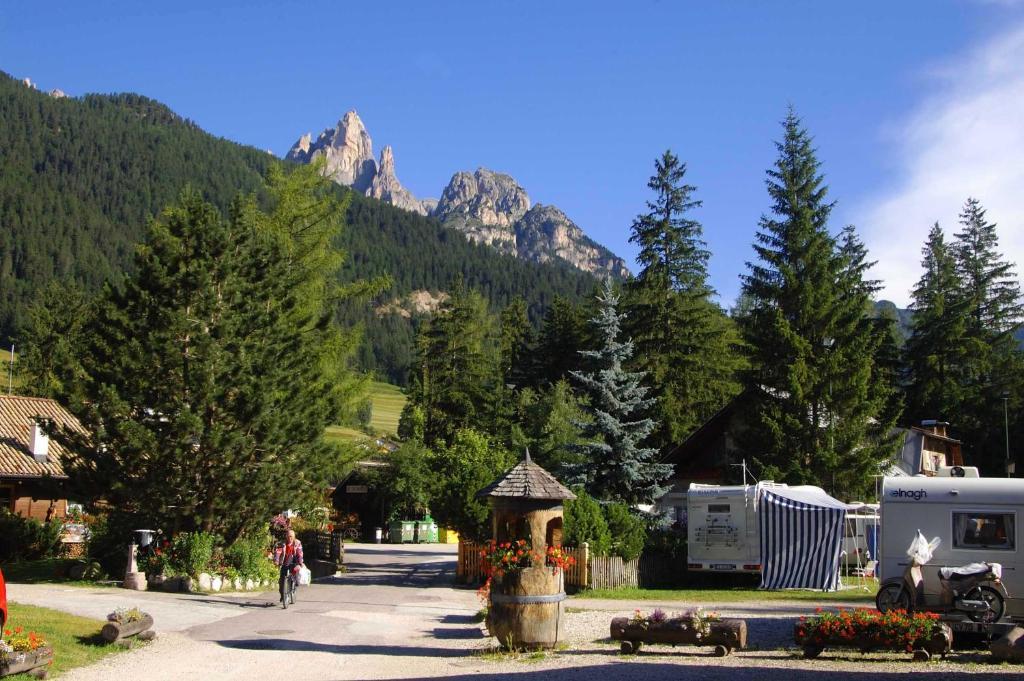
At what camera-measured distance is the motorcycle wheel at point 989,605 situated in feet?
46.0

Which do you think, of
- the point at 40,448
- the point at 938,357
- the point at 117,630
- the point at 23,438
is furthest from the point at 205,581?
the point at 938,357

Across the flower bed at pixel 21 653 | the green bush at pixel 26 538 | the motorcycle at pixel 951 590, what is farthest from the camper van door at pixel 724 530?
the green bush at pixel 26 538

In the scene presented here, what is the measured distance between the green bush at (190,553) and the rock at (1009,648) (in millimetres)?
16694

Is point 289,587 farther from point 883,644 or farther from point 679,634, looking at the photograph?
point 883,644

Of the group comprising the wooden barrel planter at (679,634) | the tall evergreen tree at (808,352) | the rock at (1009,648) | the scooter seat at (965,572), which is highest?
the tall evergreen tree at (808,352)

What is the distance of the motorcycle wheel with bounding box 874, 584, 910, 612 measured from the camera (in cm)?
1493

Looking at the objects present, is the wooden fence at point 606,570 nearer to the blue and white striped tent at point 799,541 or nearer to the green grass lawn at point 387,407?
the blue and white striped tent at point 799,541

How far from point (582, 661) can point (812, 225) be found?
27.7m

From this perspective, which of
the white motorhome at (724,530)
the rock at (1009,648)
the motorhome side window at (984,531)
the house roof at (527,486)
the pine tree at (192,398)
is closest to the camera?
the rock at (1009,648)

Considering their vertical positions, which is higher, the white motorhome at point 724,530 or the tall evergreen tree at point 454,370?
the tall evergreen tree at point 454,370

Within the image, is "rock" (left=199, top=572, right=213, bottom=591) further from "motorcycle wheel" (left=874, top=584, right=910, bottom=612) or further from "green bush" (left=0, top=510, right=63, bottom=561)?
"motorcycle wheel" (left=874, top=584, right=910, bottom=612)

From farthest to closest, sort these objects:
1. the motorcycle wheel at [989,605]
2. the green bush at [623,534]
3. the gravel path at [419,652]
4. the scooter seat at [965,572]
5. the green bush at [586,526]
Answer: the green bush at [623,534]
the green bush at [586,526]
the scooter seat at [965,572]
the motorcycle wheel at [989,605]
the gravel path at [419,652]

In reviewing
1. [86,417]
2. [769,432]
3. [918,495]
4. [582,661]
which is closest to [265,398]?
[86,417]

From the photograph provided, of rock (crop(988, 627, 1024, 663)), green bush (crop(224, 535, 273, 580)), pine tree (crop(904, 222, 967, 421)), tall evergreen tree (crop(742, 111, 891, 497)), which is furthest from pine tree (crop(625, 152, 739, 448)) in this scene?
rock (crop(988, 627, 1024, 663))
